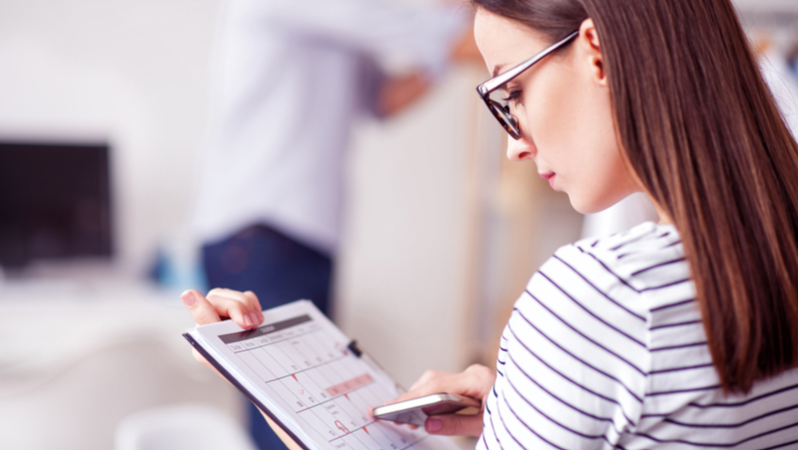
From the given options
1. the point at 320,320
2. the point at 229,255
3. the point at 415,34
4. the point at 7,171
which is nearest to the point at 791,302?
the point at 320,320

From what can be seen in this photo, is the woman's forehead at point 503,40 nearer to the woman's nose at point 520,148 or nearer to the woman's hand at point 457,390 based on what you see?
the woman's nose at point 520,148

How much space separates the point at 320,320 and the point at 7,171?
190cm

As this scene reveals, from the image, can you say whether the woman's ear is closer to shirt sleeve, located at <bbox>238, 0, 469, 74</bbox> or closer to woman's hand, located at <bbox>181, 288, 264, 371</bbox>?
woman's hand, located at <bbox>181, 288, 264, 371</bbox>

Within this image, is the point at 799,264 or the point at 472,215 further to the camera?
the point at 472,215

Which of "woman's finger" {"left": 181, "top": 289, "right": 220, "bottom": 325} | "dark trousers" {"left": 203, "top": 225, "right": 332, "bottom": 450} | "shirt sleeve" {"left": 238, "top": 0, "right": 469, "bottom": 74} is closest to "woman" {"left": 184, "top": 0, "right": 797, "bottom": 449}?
"woman's finger" {"left": 181, "top": 289, "right": 220, "bottom": 325}

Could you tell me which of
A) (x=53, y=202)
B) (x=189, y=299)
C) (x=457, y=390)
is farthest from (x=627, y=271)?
(x=53, y=202)

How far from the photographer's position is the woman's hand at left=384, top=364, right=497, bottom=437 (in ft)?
1.97

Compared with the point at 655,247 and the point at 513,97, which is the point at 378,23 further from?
the point at 655,247

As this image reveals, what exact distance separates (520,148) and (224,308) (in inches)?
12.1

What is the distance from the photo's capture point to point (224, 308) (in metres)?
0.57

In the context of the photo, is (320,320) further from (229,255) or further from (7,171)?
(7,171)

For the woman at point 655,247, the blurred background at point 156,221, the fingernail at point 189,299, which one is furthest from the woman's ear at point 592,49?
the blurred background at point 156,221

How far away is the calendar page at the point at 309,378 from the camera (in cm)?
49

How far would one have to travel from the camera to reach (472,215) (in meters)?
2.36
